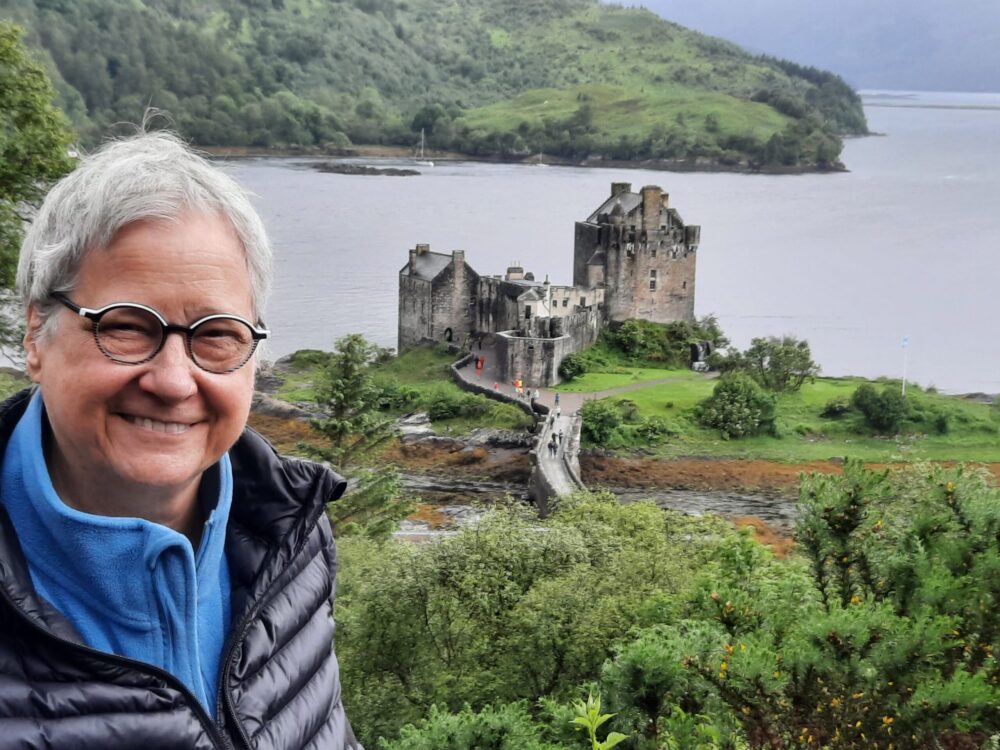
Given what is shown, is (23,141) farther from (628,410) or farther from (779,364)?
(779,364)

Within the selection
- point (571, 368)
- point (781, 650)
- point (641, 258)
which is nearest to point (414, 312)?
point (571, 368)

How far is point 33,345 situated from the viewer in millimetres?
3184

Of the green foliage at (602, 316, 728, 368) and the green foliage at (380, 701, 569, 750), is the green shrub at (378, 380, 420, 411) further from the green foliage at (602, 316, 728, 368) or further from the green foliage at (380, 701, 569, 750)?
the green foliage at (380, 701, 569, 750)

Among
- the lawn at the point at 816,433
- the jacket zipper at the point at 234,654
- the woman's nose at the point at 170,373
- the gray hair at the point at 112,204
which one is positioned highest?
the gray hair at the point at 112,204

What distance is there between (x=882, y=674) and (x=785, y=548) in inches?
1277

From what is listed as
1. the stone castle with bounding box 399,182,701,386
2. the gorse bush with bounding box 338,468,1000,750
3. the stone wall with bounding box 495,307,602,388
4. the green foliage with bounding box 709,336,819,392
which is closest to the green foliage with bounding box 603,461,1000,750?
the gorse bush with bounding box 338,468,1000,750

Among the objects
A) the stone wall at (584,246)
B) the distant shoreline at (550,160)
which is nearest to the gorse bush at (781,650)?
the stone wall at (584,246)

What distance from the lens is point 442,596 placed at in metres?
20.5

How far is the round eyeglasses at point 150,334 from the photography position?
3043 mm

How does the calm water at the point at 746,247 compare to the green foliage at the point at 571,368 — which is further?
the calm water at the point at 746,247

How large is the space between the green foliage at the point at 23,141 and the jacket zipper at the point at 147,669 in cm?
1552

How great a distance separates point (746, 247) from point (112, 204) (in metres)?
117

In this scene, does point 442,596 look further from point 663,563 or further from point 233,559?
point 233,559

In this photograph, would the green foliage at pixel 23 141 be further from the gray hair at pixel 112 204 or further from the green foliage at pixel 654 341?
the green foliage at pixel 654 341
